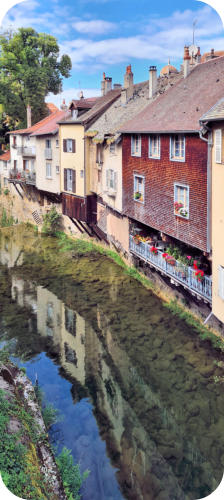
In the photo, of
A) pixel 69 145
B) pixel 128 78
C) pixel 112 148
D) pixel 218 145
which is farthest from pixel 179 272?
pixel 69 145

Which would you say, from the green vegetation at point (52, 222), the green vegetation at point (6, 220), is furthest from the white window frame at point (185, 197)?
the green vegetation at point (6, 220)

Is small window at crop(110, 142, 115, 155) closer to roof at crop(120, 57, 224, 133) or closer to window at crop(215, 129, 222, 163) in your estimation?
roof at crop(120, 57, 224, 133)

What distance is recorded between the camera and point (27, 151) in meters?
45.4

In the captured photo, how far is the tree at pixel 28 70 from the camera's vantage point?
40500 millimetres

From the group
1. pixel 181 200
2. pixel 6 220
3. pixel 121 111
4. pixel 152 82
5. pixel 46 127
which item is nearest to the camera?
pixel 181 200

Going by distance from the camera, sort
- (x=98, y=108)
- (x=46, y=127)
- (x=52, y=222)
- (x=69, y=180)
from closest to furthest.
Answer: (x=98, y=108)
(x=69, y=180)
(x=52, y=222)
(x=46, y=127)

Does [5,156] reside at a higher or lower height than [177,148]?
higher

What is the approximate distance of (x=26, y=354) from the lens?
1964cm

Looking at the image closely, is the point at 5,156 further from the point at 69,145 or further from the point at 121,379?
the point at 121,379

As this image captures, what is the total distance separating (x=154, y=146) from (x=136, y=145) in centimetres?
266

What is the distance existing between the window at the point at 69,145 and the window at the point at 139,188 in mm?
11839

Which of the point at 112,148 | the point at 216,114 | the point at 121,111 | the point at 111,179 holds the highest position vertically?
the point at 121,111

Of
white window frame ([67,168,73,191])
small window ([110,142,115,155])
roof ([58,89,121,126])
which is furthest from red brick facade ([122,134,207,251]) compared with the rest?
white window frame ([67,168,73,191])

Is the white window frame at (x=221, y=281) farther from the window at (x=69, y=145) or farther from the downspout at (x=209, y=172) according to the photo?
the window at (x=69, y=145)
